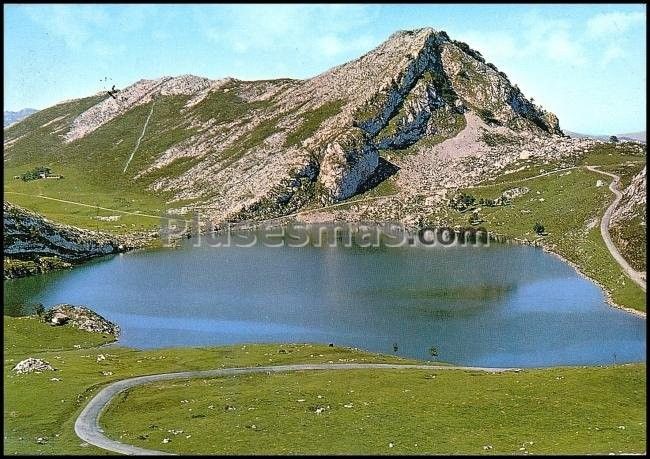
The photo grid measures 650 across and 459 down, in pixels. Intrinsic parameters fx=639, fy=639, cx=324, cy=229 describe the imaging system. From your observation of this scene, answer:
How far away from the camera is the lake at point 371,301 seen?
93.1 metres

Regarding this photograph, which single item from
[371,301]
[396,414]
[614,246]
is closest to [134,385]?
[396,414]

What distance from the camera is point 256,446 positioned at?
4519 cm

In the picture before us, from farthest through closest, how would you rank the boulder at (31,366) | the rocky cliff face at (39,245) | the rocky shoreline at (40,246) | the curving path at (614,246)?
1. the rocky cliff face at (39,245)
2. the rocky shoreline at (40,246)
3. the curving path at (614,246)
4. the boulder at (31,366)

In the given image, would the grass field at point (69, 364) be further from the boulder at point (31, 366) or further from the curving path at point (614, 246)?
the curving path at point (614, 246)

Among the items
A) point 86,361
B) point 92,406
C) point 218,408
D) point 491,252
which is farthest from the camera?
point 491,252

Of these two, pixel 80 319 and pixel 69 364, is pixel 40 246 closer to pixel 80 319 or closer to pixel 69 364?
pixel 80 319

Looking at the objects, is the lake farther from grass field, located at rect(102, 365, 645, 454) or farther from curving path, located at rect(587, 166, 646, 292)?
grass field, located at rect(102, 365, 645, 454)

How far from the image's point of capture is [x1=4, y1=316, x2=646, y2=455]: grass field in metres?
Result: 45.1

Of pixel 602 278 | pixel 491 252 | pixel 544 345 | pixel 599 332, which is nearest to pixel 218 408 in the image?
pixel 544 345

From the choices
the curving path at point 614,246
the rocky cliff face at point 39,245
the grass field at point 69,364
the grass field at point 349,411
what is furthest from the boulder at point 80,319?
the curving path at point 614,246

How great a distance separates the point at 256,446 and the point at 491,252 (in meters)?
131

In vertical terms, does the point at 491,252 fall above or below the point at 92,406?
above

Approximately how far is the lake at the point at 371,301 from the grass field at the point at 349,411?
22766 millimetres

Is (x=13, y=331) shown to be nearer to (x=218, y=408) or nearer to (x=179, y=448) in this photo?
(x=218, y=408)
